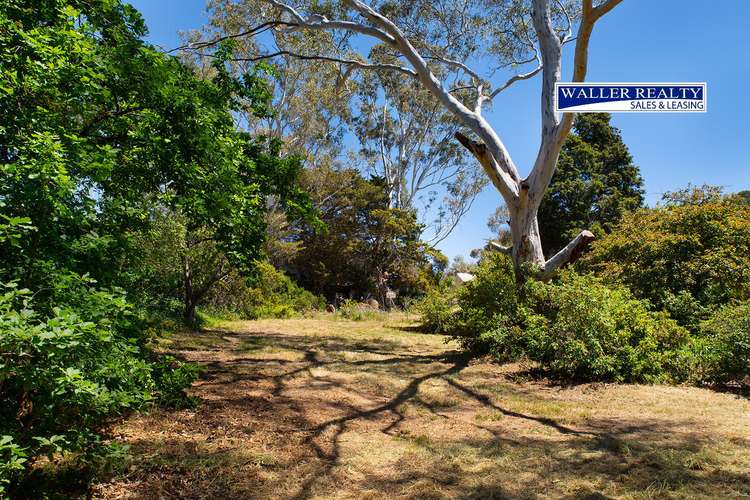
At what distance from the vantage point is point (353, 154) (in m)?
27.2

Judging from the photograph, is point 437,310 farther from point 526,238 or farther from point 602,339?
point 602,339

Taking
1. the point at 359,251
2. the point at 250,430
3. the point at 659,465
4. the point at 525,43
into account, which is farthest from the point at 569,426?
the point at 359,251

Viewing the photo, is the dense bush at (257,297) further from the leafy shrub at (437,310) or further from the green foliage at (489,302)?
the green foliage at (489,302)

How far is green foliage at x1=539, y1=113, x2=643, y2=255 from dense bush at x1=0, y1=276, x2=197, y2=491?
23564mm

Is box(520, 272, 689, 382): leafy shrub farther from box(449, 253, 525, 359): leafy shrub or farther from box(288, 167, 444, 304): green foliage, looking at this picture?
box(288, 167, 444, 304): green foliage

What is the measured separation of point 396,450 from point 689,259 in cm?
818

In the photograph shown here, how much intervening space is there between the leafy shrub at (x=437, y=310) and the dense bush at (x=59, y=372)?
381 inches

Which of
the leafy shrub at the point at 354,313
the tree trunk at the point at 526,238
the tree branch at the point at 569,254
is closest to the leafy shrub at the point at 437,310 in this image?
the leafy shrub at the point at 354,313

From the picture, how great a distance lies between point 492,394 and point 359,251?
16.7 metres

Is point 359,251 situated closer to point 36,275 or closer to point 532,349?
point 532,349

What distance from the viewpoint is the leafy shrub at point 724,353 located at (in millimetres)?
5625

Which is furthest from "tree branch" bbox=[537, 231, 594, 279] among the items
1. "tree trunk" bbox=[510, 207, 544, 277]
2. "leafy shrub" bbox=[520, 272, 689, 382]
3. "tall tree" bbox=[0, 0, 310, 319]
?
"tall tree" bbox=[0, 0, 310, 319]

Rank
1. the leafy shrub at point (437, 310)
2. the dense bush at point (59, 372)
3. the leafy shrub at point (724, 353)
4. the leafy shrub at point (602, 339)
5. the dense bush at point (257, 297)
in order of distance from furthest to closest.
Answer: the dense bush at point (257, 297), the leafy shrub at point (437, 310), the leafy shrub at point (602, 339), the leafy shrub at point (724, 353), the dense bush at point (59, 372)

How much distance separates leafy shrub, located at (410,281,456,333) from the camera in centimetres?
1227
